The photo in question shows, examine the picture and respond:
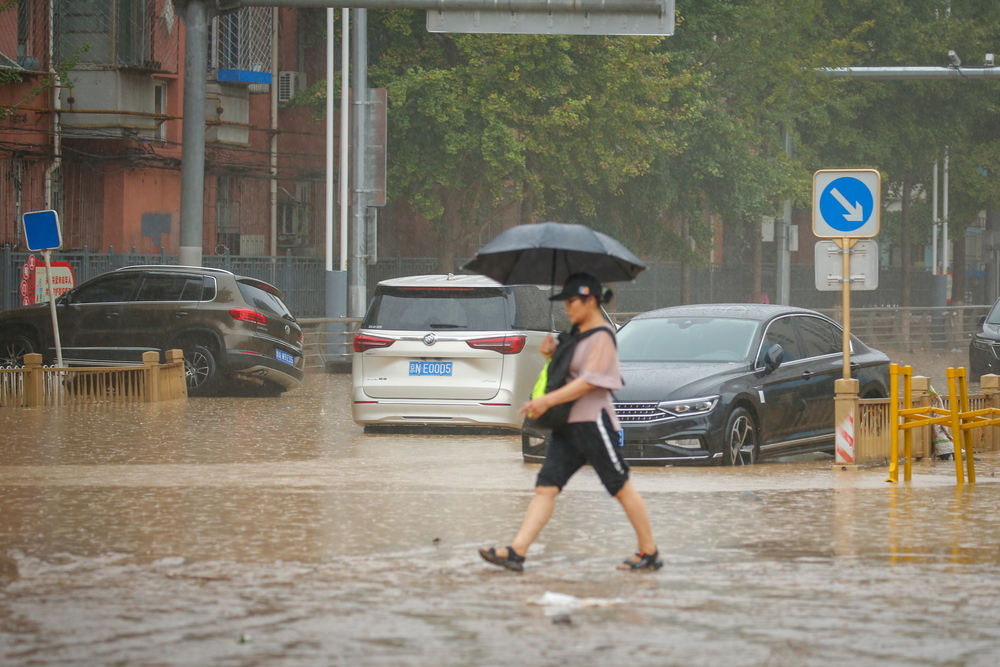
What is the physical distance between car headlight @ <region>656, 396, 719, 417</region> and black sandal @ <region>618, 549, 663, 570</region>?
16.9ft

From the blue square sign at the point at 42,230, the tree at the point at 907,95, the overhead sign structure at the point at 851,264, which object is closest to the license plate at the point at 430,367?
the overhead sign structure at the point at 851,264

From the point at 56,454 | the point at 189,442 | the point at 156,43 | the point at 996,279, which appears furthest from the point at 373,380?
the point at 996,279

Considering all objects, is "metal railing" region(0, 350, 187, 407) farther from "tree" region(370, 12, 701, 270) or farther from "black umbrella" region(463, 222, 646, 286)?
"tree" region(370, 12, 701, 270)

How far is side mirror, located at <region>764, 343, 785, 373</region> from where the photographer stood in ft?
45.2

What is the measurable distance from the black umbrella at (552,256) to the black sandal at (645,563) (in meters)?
1.52

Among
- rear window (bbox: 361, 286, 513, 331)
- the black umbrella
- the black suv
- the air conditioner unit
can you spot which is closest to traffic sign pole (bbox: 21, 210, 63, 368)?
the black suv

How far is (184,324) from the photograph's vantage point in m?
21.5

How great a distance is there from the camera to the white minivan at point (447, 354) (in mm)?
15516

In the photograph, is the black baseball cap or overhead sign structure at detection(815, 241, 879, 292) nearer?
the black baseball cap

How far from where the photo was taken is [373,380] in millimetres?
15875

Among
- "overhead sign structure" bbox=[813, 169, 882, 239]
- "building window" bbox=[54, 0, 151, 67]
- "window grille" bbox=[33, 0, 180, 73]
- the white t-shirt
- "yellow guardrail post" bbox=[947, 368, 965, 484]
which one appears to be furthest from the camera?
"building window" bbox=[54, 0, 151, 67]

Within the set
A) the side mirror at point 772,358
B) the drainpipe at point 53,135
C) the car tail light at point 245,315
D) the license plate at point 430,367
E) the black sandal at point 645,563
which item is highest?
the drainpipe at point 53,135

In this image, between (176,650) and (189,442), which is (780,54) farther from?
(176,650)

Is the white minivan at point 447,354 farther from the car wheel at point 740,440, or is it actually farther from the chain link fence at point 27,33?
the chain link fence at point 27,33
